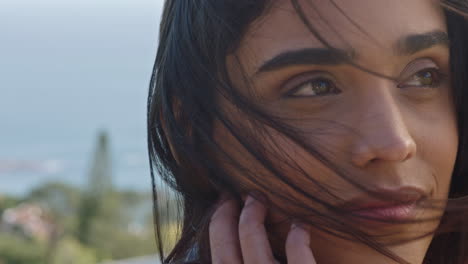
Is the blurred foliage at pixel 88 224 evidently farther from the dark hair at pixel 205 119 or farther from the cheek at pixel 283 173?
the cheek at pixel 283 173

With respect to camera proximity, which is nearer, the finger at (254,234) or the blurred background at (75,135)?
the finger at (254,234)

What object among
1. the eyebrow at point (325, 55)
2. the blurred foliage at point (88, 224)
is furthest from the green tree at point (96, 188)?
the eyebrow at point (325, 55)

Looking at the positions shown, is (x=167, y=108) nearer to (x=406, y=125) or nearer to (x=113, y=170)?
(x=406, y=125)

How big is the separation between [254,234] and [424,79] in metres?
0.31

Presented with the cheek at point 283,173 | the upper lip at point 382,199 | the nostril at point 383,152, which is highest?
the nostril at point 383,152

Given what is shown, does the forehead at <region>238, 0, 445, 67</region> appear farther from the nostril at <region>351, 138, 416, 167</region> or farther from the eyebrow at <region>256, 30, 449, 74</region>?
the nostril at <region>351, 138, 416, 167</region>

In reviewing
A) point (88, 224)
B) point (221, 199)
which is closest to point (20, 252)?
point (88, 224)

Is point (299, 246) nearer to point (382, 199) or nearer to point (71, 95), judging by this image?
point (382, 199)

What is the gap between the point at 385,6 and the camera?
0.93 meters

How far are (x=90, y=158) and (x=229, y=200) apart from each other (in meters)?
6.80

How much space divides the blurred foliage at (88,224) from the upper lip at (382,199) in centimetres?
560

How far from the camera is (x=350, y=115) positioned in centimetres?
92

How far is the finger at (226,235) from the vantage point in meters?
1.03

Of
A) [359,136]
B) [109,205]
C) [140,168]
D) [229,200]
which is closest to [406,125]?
[359,136]
